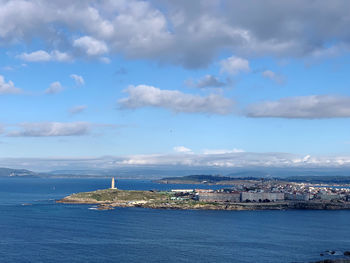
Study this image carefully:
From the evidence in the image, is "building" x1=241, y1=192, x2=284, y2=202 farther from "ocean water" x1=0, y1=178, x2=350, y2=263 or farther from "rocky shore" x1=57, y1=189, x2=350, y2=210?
"ocean water" x1=0, y1=178, x2=350, y2=263

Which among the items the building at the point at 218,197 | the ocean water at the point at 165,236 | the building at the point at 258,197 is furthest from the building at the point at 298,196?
the ocean water at the point at 165,236

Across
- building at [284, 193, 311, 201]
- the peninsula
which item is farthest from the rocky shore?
building at [284, 193, 311, 201]

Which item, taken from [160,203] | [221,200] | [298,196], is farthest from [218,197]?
[298,196]

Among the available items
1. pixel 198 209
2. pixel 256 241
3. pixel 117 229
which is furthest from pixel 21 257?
pixel 198 209

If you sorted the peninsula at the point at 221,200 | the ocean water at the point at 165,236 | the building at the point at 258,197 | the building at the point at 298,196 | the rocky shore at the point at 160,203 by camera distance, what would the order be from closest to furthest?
the ocean water at the point at 165,236
the rocky shore at the point at 160,203
the peninsula at the point at 221,200
the building at the point at 258,197
the building at the point at 298,196

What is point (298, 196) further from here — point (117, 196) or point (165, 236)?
point (165, 236)

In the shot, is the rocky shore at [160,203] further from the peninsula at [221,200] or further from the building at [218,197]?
the building at [218,197]
